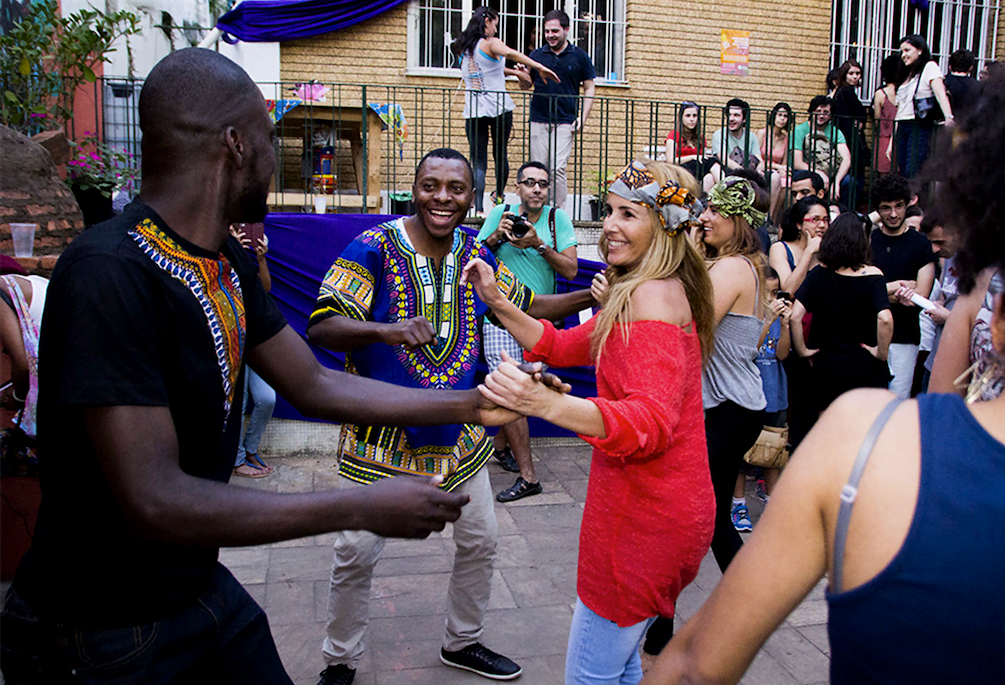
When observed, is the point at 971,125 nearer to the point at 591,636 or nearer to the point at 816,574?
the point at 816,574

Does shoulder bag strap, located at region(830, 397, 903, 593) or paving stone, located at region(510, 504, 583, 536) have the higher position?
shoulder bag strap, located at region(830, 397, 903, 593)

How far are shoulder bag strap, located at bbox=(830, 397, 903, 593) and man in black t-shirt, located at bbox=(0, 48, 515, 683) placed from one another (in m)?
0.86

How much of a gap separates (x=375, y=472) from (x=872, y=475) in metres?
2.37

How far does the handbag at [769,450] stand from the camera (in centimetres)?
541

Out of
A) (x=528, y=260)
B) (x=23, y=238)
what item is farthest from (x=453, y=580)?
(x=23, y=238)

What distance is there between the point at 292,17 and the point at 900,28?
995 cm

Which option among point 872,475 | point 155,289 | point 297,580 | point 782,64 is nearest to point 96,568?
point 155,289

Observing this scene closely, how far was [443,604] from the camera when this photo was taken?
4.23m

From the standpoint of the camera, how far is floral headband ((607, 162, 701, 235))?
276 cm

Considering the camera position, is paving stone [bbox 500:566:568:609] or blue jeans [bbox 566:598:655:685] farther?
paving stone [bbox 500:566:568:609]

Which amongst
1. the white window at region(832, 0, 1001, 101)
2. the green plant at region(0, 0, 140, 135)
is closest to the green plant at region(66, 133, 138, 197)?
the green plant at region(0, 0, 140, 135)

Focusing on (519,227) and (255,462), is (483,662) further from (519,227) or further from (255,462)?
(255,462)

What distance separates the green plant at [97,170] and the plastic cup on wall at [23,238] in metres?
2.40

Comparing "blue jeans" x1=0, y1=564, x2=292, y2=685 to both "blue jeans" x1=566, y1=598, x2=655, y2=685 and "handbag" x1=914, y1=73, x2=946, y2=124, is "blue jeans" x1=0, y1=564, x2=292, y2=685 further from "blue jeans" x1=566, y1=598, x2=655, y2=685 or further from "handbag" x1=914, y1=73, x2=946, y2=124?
"handbag" x1=914, y1=73, x2=946, y2=124
